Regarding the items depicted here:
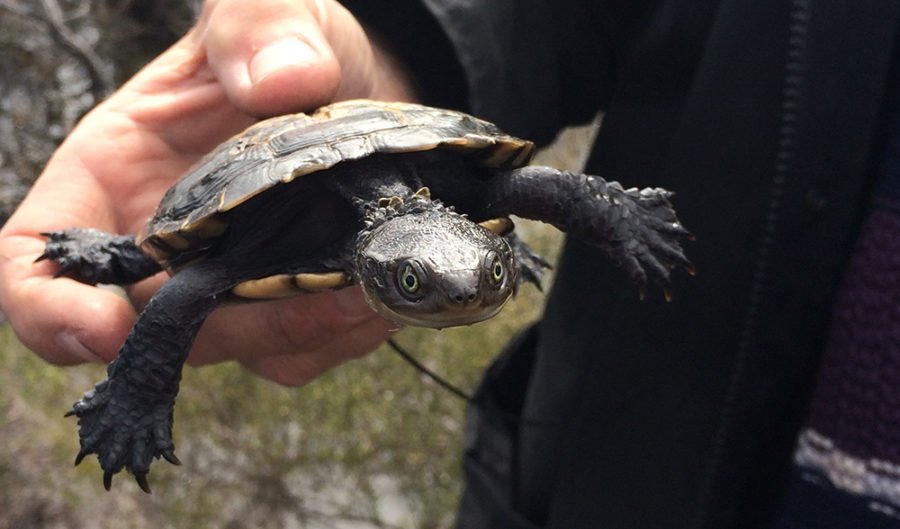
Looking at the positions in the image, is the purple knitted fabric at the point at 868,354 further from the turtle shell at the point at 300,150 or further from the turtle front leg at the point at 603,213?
the turtle shell at the point at 300,150

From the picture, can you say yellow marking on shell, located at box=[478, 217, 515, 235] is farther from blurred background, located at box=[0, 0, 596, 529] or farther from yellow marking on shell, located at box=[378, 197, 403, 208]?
blurred background, located at box=[0, 0, 596, 529]

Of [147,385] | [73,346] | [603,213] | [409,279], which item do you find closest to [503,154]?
[603,213]

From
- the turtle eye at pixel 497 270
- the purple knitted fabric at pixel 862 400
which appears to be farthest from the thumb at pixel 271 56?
the purple knitted fabric at pixel 862 400

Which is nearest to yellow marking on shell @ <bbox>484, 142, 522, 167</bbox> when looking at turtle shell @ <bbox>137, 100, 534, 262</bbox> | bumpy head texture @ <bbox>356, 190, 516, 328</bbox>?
turtle shell @ <bbox>137, 100, 534, 262</bbox>

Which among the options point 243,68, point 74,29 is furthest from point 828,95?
point 74,29

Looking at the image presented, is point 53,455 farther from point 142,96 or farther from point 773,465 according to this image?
point 773,465

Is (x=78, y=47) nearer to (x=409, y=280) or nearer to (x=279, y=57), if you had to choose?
(x=279, y=57)
